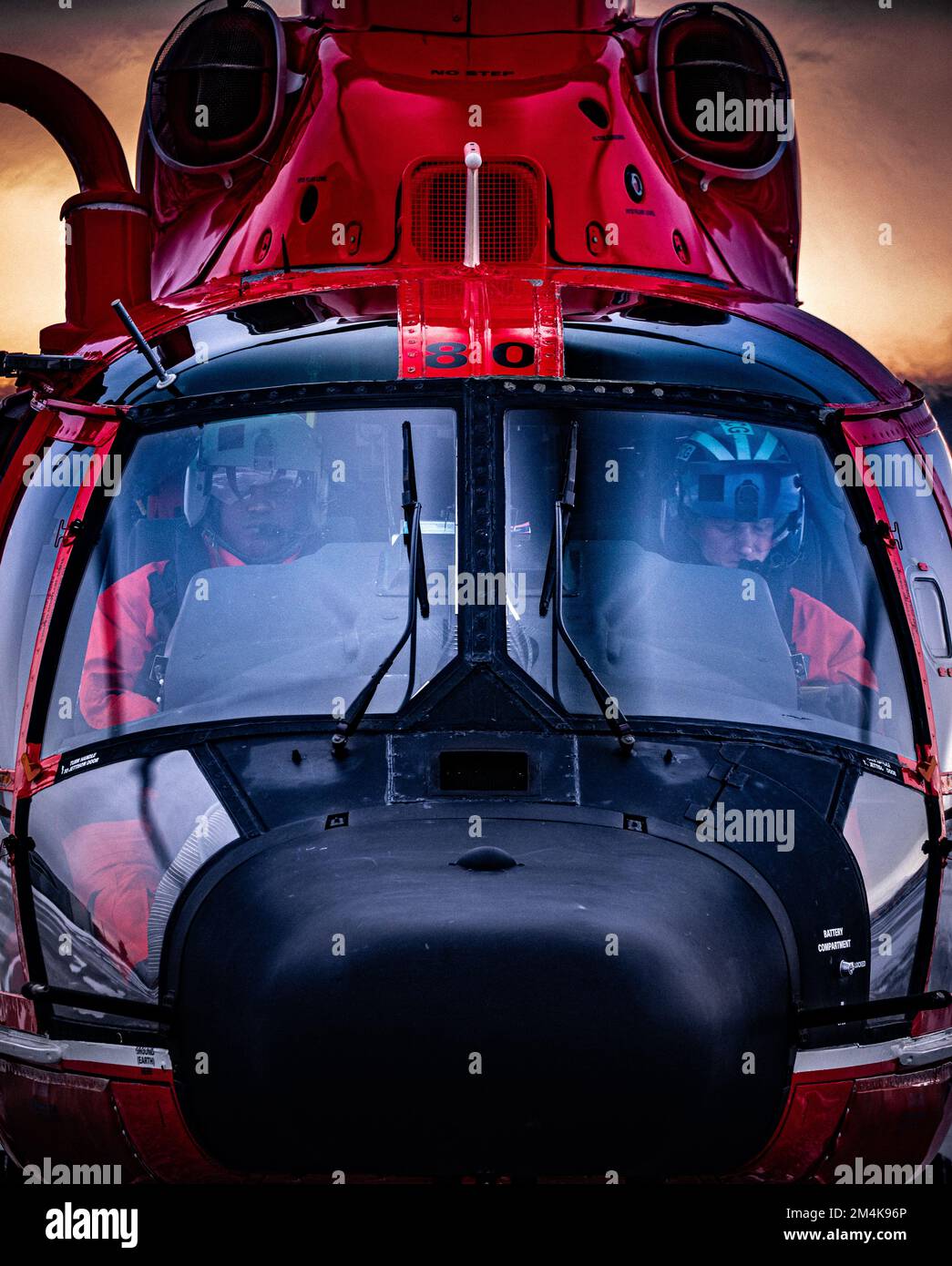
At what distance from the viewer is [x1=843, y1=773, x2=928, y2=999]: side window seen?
388 centimetres

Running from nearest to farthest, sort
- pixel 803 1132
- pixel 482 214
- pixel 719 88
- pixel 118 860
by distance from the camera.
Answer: pixel 803 1132
pixel 118 860
pixel 482 214
pixel 719 88

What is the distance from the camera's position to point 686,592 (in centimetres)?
434

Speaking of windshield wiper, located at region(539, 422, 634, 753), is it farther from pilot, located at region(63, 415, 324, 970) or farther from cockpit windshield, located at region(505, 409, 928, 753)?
pilot, located at region(63, 415, 324, 970)

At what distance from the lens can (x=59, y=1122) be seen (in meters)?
3.87

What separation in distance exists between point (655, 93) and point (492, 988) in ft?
13.2

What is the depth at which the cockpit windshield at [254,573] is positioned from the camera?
416 cm

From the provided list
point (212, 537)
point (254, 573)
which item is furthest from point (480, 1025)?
point (212, 537)

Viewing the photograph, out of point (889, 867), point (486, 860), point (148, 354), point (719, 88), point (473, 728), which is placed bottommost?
point (889, 867)

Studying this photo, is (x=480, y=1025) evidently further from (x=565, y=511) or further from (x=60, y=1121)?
(x=565, y=511)

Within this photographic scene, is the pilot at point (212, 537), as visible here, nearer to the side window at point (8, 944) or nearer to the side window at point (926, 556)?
the side window at point (8, 944)

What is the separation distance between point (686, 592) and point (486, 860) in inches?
47.3
